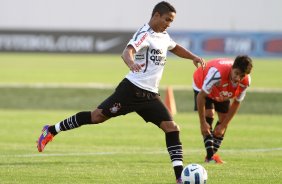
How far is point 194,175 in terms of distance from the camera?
38.6 ft

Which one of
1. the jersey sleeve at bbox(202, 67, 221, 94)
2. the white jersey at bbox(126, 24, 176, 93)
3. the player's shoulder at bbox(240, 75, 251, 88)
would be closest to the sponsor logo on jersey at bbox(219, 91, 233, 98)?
the player's shoulder at bbox(240, 75, 251, 88)

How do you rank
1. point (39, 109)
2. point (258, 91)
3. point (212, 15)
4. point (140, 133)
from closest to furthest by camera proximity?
point (140, 133)
point (39, 109)
point (258, 91)
point (212, 15)

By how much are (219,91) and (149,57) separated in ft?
9.09

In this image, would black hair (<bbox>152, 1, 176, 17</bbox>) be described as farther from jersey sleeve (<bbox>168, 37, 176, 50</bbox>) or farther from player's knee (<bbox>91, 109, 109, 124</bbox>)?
player's knee (<bbox>91, 109, 109, 124</bbox>)

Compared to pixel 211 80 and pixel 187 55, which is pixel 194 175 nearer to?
pixel 187 55

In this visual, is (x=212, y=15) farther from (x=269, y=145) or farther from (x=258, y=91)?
(x=269, y=145)

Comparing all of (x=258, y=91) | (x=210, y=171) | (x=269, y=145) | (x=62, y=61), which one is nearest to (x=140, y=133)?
(x=269, y=145)

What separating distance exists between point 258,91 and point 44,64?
25.8m

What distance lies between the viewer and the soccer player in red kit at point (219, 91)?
46.5 feet

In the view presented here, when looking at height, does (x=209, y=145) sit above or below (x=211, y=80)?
below

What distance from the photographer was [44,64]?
57250 mm

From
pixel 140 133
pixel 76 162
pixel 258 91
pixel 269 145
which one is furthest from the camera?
pixel 258 91

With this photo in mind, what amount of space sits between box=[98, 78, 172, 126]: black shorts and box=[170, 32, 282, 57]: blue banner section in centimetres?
4728

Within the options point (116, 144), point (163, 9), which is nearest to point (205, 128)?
point (163, 9)
